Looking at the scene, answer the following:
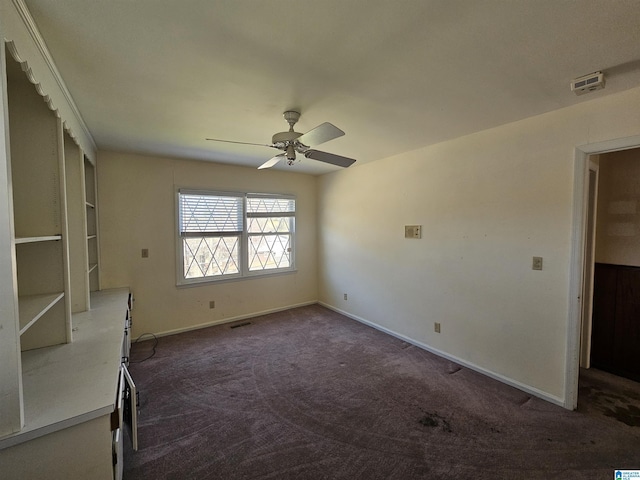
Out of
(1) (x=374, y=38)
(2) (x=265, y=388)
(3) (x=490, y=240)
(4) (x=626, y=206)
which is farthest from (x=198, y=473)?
(4) (x=626, y=206)

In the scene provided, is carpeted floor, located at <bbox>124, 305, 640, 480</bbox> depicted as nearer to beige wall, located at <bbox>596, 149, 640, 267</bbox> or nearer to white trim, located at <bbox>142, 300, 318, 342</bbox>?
white trim, located at <bbox>142, 300, 318, 342</bbox>

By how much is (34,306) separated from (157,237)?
2.39m

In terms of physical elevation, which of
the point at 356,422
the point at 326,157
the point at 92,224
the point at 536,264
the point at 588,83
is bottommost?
the point at 356,422

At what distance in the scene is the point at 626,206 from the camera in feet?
9.02

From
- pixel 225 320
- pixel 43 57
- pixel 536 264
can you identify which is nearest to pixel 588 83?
pixel 536 264

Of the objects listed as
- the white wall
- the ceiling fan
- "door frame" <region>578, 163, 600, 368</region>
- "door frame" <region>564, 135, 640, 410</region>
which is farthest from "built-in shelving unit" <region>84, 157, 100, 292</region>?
"door frame" <region>578, 163, 600, 368</region>

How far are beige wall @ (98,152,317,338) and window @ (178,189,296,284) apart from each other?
143mm

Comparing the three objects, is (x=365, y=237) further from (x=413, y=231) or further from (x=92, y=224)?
(x=92, y=224)

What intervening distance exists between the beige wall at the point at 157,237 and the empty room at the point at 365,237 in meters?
0.03

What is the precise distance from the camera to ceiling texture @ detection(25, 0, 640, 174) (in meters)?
1.23

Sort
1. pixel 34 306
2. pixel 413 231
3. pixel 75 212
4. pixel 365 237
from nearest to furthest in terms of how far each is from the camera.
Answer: pixel 34 306 < pixel 75 212 < pixel 413 231 < pixel 365 237

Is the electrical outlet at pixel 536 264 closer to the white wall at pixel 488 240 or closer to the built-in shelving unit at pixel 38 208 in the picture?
the white wall at pixel 488 240

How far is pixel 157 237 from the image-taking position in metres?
3.79

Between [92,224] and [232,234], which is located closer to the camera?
[92,224]
